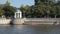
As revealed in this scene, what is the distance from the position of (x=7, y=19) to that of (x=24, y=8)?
10159 millimetres

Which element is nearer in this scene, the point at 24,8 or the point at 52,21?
the point at 52,21

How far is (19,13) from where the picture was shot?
89.4 meters

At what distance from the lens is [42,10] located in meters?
93.0

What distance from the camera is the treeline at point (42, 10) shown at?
93312 millimetres

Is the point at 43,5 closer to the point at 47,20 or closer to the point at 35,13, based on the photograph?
the point at 35,13

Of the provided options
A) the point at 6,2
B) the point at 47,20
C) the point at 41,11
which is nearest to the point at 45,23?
the point at 47,20

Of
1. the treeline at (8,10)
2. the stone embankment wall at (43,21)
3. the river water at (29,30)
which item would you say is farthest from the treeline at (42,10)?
the river water at (29,30)

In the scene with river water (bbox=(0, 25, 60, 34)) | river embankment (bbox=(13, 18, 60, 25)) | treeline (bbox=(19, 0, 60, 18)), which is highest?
treeline (bbox=(19, 0, 60, 18))

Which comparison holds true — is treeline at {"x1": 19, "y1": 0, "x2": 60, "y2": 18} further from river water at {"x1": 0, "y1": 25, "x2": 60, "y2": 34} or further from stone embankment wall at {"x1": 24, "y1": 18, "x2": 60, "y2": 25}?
river water at {"x1": 0, "y1": 25, "x2": 60, "y2": 34}

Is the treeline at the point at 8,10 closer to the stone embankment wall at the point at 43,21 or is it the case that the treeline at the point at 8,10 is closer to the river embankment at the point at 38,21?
the river embankment at the point at 38,21

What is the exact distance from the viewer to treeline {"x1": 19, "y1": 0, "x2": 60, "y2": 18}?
93312 millimetres

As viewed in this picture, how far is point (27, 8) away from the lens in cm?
9612

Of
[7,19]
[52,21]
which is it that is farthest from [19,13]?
[52,21]

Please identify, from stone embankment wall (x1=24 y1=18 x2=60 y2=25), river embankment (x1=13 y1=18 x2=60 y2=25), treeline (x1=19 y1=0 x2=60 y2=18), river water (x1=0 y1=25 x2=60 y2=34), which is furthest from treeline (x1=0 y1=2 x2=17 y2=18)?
river water (x1=0 y1=25 x2=60 y2=34)
